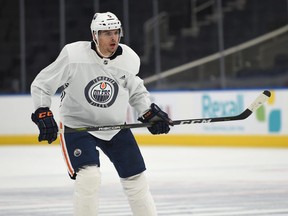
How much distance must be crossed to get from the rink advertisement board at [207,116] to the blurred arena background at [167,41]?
3cm

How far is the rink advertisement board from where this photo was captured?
1070cm

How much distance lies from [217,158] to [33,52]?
5.07 m

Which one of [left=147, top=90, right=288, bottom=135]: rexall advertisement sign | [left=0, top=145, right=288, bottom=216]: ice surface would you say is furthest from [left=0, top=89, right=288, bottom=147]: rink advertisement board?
[left=0, top=145, right=288, bottom=216]: ice surface

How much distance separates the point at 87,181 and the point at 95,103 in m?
0.41

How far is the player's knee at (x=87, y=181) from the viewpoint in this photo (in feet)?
11.9

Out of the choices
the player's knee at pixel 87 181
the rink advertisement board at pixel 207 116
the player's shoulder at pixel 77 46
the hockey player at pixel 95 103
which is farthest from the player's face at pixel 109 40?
the rink advertisement board at pixel 207 116

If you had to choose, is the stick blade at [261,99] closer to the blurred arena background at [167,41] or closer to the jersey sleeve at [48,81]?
the jersey sleeve at [48,81]

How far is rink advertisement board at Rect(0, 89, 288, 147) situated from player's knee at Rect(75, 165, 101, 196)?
7.11 metres

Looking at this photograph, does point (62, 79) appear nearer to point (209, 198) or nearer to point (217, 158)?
point (209, 198)

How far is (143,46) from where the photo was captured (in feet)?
43.5

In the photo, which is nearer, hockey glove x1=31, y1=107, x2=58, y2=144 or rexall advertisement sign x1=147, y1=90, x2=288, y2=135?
hockey glove x1=31, y1=107, x2=58, y2=144

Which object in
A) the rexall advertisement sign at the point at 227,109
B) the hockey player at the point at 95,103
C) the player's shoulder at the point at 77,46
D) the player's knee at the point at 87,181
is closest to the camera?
the player's knee at the point at 87,181

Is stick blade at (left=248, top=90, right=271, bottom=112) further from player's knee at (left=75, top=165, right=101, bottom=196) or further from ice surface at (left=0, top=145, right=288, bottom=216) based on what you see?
ice surface at (left=0, top=145, right=288, bottom=216)

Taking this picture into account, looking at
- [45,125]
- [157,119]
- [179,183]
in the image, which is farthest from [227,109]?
[45,125]
